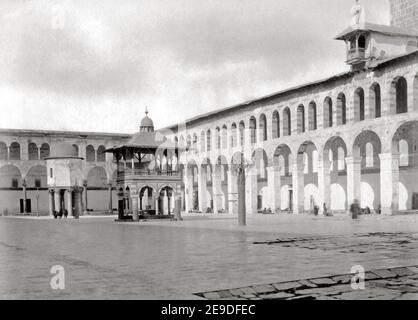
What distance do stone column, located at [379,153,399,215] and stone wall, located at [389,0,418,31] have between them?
14112 mm

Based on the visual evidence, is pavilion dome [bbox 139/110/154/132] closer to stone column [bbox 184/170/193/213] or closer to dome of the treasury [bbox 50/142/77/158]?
stone column [bbox 184/170/193/213]

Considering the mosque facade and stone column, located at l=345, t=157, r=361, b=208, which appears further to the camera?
stone column, located at l=345, t=157, r=361, b=208

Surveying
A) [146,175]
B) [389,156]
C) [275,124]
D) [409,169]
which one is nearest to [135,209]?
[146,175]

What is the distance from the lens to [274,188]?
40750mm

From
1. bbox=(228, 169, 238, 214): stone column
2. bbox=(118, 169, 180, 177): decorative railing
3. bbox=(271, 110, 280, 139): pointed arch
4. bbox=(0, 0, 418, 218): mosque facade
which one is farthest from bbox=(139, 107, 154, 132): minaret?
bbox=(118, 169, 180, 177): decorative railing

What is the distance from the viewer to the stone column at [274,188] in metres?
40.7

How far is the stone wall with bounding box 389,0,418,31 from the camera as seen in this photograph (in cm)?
4172

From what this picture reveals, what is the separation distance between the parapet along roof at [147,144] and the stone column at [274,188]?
8.52 m

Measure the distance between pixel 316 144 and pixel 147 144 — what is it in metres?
10.2

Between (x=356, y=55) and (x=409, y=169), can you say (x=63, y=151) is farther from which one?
(x=409, y=169)

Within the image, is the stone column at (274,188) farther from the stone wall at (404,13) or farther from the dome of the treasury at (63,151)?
the dome of the treasury at (63,151)

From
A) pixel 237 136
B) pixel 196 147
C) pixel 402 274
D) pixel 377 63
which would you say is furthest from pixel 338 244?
pixel 196 147

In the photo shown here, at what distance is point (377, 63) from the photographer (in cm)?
3095

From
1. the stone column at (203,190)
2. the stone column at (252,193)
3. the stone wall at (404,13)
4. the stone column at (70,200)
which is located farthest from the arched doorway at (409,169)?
the stone column at (70,200)
